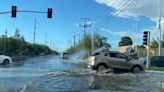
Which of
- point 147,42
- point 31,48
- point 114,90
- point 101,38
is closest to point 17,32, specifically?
point 31,48

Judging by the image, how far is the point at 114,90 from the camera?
18438 mm

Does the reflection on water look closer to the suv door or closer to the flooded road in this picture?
the flooded road

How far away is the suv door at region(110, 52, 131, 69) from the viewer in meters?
33.5

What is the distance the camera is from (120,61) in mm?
33562

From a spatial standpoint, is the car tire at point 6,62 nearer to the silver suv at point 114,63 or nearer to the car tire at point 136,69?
the silver suv at point 114,63

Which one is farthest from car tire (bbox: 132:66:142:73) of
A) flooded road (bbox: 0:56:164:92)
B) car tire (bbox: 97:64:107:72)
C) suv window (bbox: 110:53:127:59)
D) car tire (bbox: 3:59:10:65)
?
car tire (bbox: 3:59:10:65)

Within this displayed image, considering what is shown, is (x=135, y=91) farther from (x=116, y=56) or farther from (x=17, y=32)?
(x=17, y=32)

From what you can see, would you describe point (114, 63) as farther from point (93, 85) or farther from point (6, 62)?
point (6, 62)

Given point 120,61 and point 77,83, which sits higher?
point 120,61

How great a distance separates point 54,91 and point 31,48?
138437 mm

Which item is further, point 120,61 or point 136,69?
point 136,69

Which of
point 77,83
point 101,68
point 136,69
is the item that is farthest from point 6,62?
point 77,83

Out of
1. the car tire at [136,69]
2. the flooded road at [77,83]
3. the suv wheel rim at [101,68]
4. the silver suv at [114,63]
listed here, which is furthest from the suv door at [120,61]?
the flooded road at [77,83]

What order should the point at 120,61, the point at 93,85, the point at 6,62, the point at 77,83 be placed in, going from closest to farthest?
the point at 93,85
the point at 77,83
the point at 120,61
the point at 6,62
